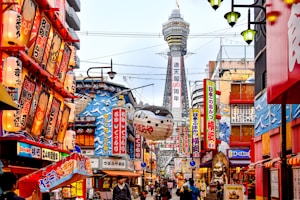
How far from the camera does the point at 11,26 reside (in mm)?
15430

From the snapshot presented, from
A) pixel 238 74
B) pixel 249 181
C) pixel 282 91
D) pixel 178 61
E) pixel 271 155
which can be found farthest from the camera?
pixel 178 61

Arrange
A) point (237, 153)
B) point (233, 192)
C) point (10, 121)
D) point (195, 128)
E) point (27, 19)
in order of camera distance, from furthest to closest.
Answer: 1. point (195, 128)
2. point (237, 153)
3. point (233, 192)
4. point (27, 19)
5. point (10, 121)

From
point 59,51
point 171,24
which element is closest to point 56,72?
point 59,51

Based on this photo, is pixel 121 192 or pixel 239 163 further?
pixel 239 163

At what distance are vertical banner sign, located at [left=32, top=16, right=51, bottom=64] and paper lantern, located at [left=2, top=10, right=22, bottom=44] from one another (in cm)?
335

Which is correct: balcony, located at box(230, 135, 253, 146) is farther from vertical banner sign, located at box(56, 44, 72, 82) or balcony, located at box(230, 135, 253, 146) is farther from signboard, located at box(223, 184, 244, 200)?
signboard, located at box(223, 184, 244, 200)

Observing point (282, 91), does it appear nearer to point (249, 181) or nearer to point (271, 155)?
point (271, 155)

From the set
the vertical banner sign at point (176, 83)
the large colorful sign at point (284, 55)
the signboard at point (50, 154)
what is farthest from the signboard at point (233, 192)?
the vertical banner sign at point (176, 83)

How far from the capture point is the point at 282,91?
924cm

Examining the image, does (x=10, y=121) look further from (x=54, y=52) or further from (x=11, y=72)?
(x=54, y=52)

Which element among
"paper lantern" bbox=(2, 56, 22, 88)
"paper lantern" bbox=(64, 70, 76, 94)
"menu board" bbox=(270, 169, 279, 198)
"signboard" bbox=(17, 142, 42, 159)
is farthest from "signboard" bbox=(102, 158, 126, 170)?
"paper lantern" bbox=(2, 56, 22, 88)

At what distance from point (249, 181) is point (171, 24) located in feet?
491

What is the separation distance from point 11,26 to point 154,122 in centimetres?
798

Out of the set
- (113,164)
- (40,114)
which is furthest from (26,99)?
(113,164)
